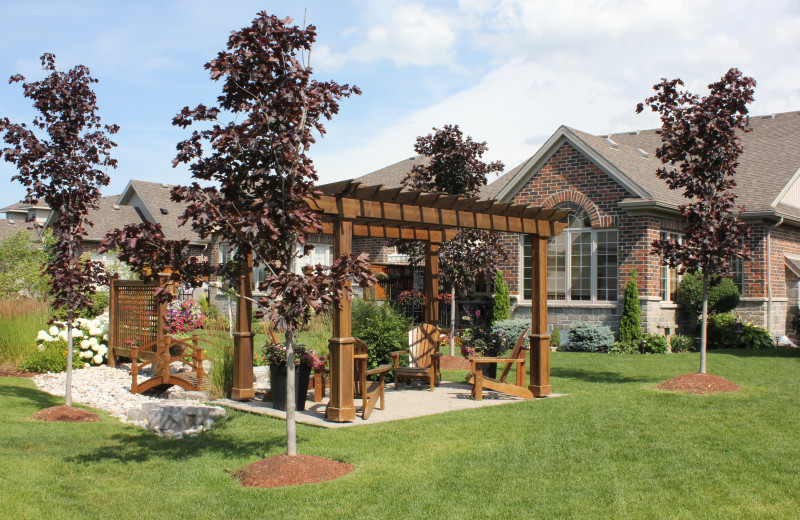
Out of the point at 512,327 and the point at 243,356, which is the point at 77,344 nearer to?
the point at 243,356

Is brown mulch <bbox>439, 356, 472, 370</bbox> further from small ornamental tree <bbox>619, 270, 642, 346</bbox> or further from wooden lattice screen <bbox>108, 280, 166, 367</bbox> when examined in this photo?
wooden lattice screen <bbox>108, 280, 166, 367</bbox>

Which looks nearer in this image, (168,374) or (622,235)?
(168,374)

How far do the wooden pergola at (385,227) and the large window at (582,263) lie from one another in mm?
7158

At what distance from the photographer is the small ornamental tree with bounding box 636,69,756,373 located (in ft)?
35.7

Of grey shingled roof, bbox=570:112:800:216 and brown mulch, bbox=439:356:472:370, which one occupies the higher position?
grey shingled roof, bbox=570:112:800:216

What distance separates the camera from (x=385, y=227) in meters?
12.0

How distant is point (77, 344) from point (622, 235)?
39.1 ft

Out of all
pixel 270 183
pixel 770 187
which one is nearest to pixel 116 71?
pixel 270 183

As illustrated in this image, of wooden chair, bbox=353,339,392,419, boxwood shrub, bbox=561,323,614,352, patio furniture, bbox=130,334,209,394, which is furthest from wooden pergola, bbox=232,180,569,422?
boxwood shrub, bbox=561,323,614,352

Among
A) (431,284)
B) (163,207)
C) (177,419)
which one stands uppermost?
(163,207)

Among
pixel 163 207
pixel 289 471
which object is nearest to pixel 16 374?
pixel 289 471

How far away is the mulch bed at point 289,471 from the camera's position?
5.71m

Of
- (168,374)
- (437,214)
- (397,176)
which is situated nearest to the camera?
(437,214)

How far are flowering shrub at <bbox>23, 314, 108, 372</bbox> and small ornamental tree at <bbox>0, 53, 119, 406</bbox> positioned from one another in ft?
13.5
